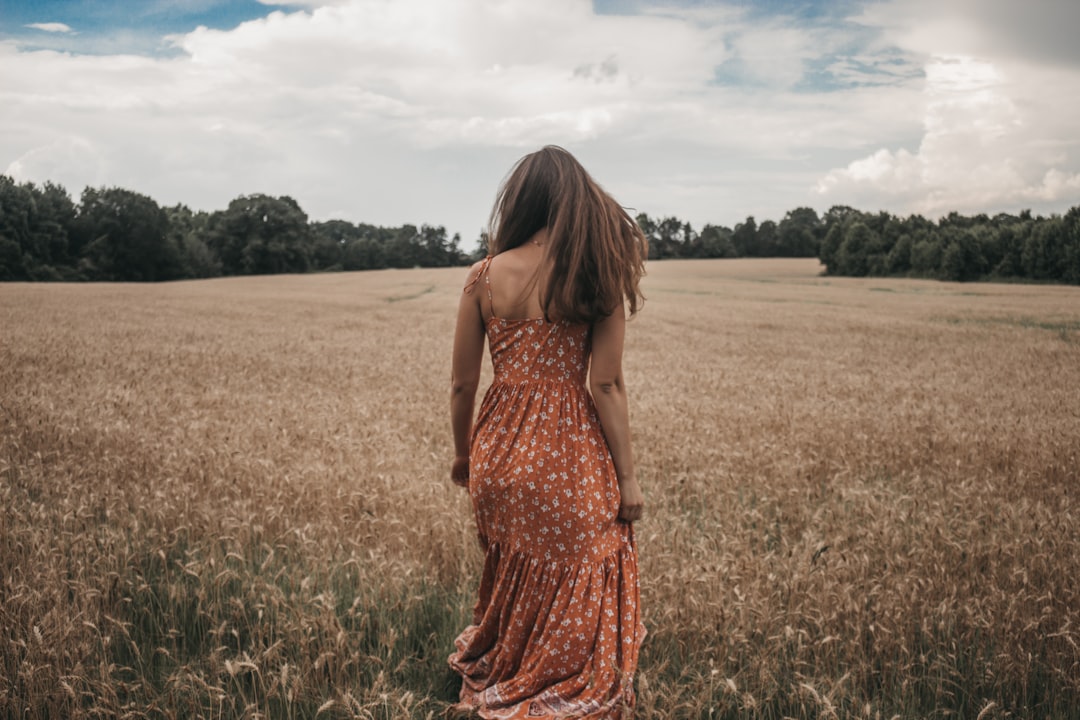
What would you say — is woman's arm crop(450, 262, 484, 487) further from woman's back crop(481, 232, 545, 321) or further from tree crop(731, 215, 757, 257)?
tree crop(731, 215, 757, 257)

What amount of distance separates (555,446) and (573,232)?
0.90m

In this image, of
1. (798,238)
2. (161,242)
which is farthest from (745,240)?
(161,242)

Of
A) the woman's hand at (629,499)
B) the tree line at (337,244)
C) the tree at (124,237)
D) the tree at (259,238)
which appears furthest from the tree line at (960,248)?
the tree at (124,237)

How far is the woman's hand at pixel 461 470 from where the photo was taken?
334 centimetres

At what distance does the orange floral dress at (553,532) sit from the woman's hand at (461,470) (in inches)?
10.9

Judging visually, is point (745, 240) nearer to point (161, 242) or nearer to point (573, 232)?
point (161, 242)

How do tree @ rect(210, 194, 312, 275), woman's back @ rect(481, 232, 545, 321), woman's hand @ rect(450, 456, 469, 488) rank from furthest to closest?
tree @ rect(210, 194, 312, 275)
woman's hand @ rect(450, 456, 469, 488)
woman's back @ rect(481, 232, 545, 321)

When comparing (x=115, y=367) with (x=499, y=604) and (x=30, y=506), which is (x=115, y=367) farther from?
(x=499, y=604)

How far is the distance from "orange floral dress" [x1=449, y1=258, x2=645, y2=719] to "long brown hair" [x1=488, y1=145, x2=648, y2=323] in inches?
7.8

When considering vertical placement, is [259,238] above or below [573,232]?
above

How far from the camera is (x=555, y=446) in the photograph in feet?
9.53

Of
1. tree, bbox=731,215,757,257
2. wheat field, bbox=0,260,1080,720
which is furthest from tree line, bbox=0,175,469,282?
wheat field, bbox=0,260,1080,720

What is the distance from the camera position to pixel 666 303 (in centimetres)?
3588

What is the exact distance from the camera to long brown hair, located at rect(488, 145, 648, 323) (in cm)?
273
